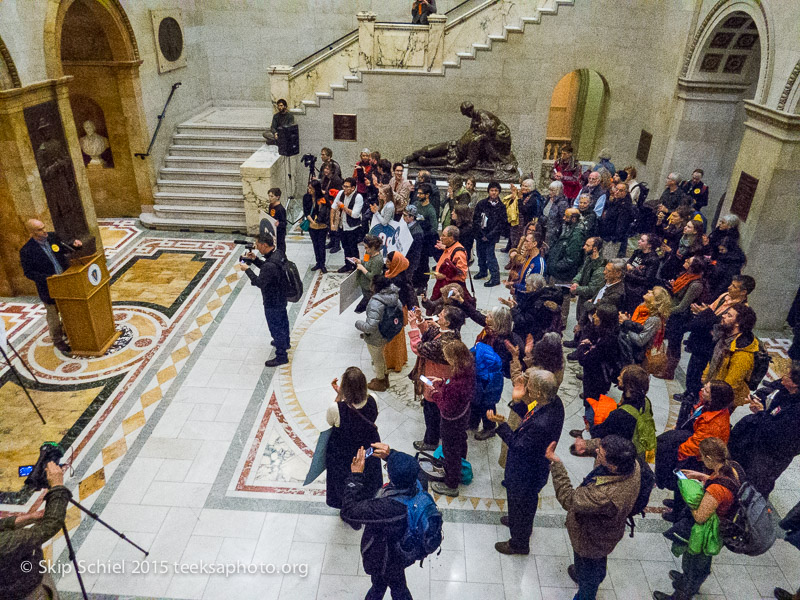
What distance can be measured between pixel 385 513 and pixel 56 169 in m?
8.39

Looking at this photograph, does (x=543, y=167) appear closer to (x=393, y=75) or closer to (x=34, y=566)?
(x=393, y=75)

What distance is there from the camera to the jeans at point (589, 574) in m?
4.12

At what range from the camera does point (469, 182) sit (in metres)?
9.23

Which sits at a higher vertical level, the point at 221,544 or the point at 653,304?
the point at 653,304

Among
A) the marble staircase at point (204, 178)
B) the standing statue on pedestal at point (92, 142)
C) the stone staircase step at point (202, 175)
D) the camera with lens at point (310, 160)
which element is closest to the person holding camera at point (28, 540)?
the camera with lens at point (310, 160)

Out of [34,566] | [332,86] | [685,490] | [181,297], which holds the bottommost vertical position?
[181,297]

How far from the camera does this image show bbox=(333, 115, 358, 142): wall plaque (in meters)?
12.6

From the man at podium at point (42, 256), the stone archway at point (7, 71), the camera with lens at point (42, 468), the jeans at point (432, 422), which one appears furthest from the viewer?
the stone archway at point (7, 71)

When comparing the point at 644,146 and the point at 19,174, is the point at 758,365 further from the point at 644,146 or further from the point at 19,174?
the point at 19,174

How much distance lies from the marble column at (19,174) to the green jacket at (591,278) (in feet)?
26.4

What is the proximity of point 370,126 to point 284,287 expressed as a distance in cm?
707

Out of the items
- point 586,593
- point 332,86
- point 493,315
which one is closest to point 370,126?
point 332,86

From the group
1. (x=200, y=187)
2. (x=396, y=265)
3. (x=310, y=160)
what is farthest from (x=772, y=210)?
(x=200, y=187)

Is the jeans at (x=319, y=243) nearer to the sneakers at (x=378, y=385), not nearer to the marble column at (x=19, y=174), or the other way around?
the sneakers at (x=378, y=385)
